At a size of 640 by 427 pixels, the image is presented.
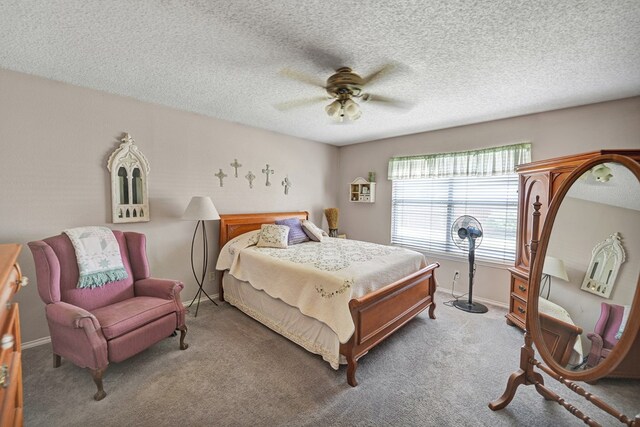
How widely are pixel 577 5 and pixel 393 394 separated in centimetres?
260

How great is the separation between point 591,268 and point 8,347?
9.03 feet

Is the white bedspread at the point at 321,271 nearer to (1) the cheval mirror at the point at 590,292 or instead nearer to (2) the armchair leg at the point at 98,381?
(1) the cheval mirror at the point at 590,292

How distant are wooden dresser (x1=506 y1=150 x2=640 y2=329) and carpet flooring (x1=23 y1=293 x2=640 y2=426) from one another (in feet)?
1.36

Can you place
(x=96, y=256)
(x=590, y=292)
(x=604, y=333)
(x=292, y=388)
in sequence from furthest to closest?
(x=96, y=256) < (x=292, y=388) < (x=590, y=292) < (x=604, y=333)

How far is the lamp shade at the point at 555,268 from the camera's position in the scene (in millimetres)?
1653

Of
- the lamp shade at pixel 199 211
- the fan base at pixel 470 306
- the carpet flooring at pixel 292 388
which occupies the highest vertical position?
the lamp shade at pixel 199 211

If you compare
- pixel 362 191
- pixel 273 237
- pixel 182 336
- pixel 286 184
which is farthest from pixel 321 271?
pixel 362 191

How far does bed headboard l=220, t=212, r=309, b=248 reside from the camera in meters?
3.49

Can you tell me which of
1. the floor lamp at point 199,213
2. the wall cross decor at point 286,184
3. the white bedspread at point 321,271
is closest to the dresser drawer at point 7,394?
the white bedspread at point 321,271

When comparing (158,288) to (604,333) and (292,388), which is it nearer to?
(292,388)

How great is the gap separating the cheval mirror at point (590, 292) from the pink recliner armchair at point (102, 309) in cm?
258

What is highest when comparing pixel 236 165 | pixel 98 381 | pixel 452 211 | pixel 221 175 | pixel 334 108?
pixel 334 108

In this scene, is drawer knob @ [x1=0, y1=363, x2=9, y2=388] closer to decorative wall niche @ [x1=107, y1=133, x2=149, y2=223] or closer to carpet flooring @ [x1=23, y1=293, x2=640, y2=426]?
carpet flooring @ [x1=23, y1=293, x2=640, y2=426]

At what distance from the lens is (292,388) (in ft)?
6.19
